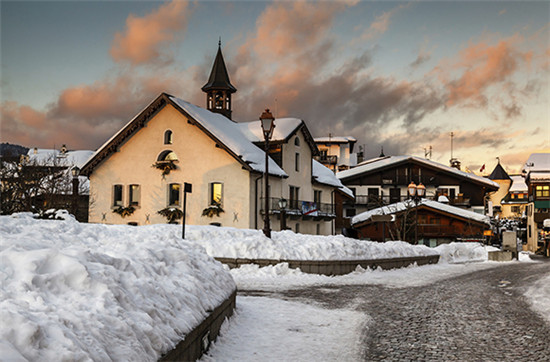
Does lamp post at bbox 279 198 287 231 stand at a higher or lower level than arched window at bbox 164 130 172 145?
lower

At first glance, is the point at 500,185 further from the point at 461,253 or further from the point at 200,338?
the point at 200,338

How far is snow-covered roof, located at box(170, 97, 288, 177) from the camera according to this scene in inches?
1323

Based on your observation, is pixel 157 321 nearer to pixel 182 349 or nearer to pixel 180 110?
pixel 182 349

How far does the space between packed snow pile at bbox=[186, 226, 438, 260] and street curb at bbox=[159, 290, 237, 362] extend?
27.3 ft

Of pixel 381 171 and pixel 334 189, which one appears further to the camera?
pixel 381 171

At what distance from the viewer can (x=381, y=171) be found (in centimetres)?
5969

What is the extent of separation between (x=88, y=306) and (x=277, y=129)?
3559 centimetres

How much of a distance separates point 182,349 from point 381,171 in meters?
56.1

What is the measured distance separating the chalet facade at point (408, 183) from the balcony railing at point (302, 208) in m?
13.9

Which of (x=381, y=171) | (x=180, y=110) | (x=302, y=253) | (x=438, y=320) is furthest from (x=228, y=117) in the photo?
(x=438, y=320)

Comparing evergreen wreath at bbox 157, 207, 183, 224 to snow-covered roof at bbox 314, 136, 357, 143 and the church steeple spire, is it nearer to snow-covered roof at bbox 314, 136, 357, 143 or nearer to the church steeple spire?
the church steeple spire

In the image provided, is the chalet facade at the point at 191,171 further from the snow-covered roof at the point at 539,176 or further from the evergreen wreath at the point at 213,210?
the snow-covered roof at the point at 539,176

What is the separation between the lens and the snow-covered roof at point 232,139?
33.6 metres

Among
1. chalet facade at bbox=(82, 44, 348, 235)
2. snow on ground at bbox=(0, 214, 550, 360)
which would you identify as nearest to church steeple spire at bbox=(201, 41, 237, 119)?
chalet facade at bbox=(82, 44, 348, 235)
